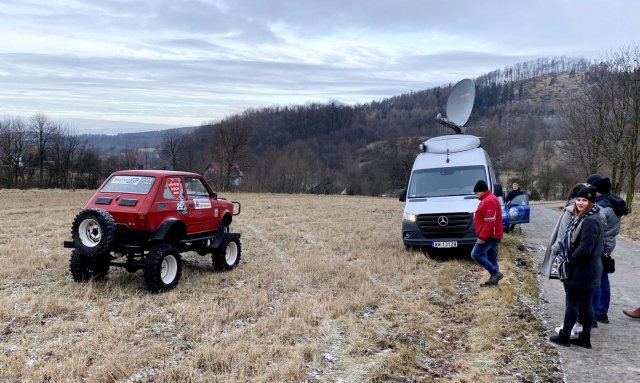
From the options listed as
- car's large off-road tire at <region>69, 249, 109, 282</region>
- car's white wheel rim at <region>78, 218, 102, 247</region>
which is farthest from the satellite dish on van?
car's white wheel rim at <region>78, 218, 102, 247</region>

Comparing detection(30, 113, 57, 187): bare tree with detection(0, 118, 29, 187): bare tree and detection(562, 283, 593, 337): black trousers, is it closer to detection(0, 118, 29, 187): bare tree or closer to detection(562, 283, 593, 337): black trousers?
detection(0, 118, 29, 187): bare tree

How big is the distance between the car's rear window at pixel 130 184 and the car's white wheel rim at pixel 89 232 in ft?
2.86

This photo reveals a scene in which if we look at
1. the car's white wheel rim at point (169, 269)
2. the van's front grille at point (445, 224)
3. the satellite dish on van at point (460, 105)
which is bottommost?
the car's white wheel rim at point (169, 269)

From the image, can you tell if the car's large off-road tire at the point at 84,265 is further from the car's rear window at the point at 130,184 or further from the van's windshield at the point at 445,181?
the van's windshield at the point at 445,181

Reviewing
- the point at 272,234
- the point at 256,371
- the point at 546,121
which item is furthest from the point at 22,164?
the point at 546,121

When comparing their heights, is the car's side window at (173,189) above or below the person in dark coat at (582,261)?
above

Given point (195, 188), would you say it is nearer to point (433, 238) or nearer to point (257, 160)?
point (433, 238)

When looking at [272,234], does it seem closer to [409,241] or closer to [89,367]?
[409,241]

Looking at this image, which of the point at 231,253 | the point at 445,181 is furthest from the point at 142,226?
the point at 445,181

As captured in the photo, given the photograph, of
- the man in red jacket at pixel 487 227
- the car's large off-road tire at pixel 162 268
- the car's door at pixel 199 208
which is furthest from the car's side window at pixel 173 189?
the man in red jacket at pixel 487 227

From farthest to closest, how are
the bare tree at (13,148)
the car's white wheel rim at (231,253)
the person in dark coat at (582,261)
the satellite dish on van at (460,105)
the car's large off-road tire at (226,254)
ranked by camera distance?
the bare tree at (13,148), the satellite dish on van at (460,105), the car's white wheel rim at (231,253), the car's large off-road tire at (226,254), the person in dark coat at (582,261)

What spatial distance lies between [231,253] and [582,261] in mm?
6878

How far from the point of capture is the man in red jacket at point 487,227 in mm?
8133

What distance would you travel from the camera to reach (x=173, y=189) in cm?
841
